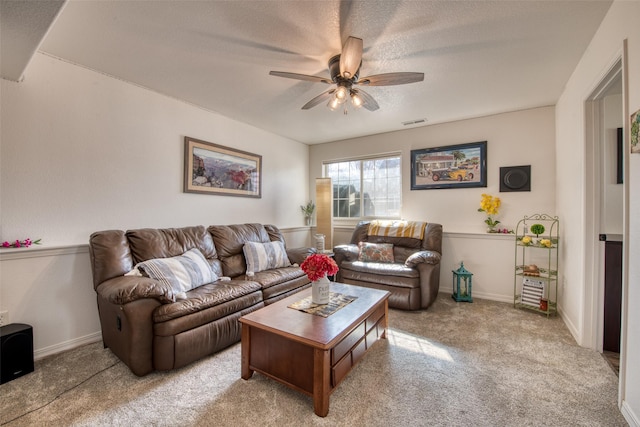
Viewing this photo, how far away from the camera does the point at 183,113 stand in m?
3.18

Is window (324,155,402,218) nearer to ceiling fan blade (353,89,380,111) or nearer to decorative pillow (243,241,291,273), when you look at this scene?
decorative pillow (243,241,291,273)

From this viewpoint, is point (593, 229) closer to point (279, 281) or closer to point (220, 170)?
point (279, 281)

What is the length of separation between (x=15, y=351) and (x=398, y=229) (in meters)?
3.94

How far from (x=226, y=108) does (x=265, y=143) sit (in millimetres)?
998

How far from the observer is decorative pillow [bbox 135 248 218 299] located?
223 centimetres

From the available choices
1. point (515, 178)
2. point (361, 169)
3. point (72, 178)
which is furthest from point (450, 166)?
point (72, 178)

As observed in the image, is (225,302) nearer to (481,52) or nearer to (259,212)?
(259,212)

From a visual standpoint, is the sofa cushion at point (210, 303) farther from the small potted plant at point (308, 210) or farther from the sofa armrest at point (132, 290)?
the small potted plant at point (308, 210)

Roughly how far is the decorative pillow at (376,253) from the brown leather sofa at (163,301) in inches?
49.9

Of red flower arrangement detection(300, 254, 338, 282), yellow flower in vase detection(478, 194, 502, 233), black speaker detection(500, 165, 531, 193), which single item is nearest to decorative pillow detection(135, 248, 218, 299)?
red flower arrangement detection(300, 254, 338, 282)

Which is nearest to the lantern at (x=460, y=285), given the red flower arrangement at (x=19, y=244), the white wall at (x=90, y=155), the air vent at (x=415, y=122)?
the air vent at (x=415, y=122)

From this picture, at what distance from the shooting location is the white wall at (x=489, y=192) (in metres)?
3.39

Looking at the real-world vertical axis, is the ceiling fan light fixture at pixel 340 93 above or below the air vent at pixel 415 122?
below

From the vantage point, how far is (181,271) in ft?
7.80
